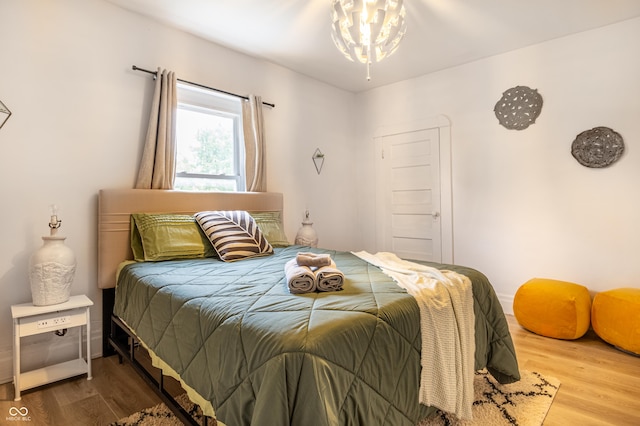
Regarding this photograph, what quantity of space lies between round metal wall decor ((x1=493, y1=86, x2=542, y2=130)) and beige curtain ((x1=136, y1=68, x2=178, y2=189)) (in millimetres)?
3034

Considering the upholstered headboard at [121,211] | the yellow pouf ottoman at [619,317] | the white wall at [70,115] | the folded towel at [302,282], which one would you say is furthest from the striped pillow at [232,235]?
the yellow pouf ottoman at [619,317]

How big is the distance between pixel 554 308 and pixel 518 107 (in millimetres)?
1859

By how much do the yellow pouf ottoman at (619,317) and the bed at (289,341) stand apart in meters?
1.23

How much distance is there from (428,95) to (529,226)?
177 cm

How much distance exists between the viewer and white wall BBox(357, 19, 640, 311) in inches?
113

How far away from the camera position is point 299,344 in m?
1.07

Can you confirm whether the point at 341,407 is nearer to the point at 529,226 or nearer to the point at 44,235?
the point at 44,235

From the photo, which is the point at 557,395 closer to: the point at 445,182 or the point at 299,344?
the point at 299,344

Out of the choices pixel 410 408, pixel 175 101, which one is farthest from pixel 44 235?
pixel 410 408

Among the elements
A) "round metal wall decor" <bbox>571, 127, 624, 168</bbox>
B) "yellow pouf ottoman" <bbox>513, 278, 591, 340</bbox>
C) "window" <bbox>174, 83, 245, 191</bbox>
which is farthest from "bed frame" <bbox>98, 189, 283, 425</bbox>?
"round metal wall decor" <bbox>571, 127, 624, 168</bbox>

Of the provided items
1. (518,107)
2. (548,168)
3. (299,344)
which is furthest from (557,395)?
(518,107)

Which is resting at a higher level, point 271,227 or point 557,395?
point 271,227

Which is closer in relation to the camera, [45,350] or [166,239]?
[45,350]

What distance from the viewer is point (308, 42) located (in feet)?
10.6
